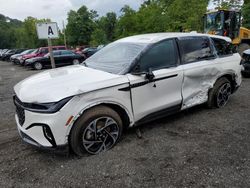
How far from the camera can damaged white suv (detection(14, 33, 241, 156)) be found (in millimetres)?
2625

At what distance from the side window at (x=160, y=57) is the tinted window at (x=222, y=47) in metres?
1.28

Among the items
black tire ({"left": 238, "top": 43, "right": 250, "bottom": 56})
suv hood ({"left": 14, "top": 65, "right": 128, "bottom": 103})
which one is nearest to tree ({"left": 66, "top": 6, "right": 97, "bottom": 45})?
black tire ({"left": 238, "top": 43, "right": 250, "bottom": 56})

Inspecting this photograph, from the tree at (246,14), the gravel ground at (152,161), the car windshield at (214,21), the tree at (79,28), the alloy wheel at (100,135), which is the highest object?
the tree at (79,28)

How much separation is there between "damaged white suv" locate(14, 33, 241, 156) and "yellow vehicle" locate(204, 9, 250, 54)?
7.85m

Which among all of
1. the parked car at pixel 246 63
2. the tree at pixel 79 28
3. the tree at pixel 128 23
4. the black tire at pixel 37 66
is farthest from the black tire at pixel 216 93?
the tree at pixel 79 28

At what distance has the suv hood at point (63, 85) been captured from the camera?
8.56ft

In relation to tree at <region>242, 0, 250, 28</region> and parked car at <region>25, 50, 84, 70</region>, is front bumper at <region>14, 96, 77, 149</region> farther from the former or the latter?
tree at <region>242, 0, 250, 28</region>

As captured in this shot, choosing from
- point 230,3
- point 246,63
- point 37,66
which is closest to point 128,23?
point 230,3

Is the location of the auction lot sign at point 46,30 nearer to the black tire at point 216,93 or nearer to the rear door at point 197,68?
the rear door at point 197,68

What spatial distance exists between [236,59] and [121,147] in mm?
3366

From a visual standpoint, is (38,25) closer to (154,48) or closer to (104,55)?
(104,55)

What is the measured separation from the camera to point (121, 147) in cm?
319

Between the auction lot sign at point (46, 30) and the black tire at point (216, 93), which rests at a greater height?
the auction lot sign at point (46, 30)

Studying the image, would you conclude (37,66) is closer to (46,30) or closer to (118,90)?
(46,30)
